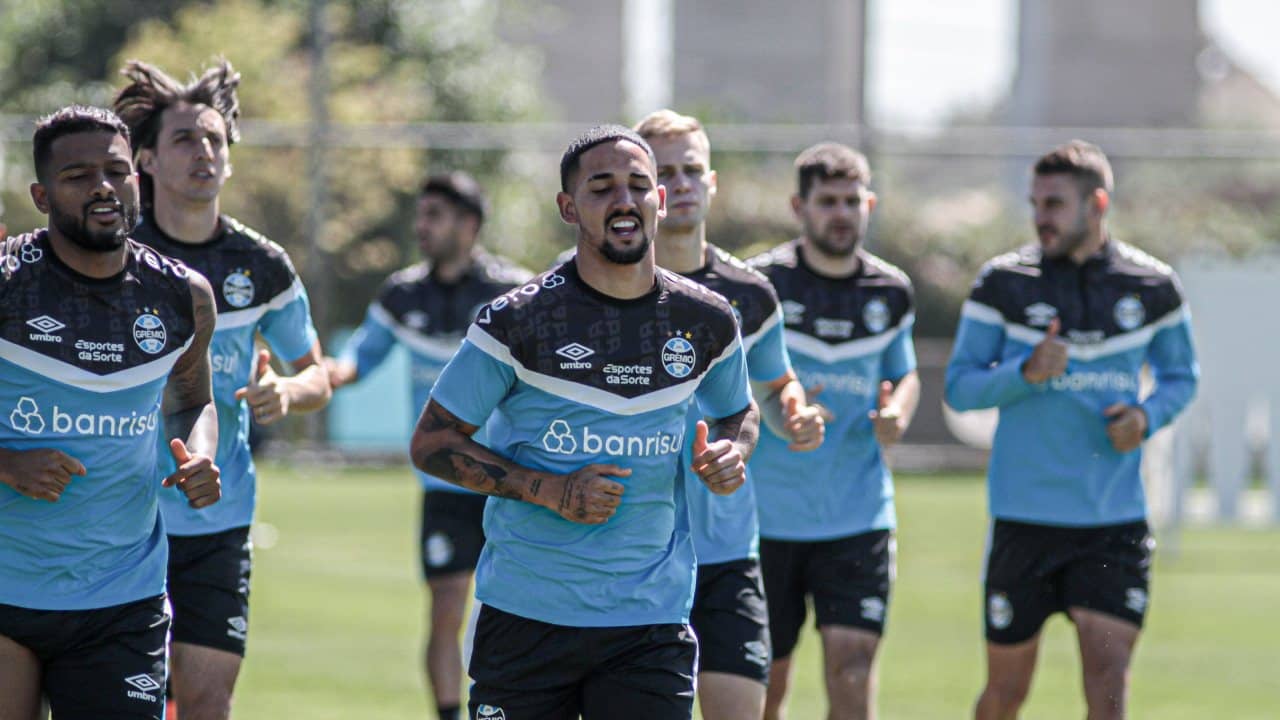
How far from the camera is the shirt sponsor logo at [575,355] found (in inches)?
199

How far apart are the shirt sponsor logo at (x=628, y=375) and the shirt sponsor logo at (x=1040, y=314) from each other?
2.83 metres

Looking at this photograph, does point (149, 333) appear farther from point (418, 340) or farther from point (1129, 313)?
point (418, 340)

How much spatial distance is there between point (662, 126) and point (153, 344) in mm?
2217

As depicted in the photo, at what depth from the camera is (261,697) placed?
9641 mm

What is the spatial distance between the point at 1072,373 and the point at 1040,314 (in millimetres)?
273

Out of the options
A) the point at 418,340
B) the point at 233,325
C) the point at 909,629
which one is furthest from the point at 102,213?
the point at 909,629

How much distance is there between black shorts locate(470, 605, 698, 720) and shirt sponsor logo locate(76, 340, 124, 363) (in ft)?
4.24

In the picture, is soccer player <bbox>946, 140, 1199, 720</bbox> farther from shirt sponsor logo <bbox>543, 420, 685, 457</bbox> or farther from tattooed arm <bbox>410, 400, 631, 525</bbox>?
tattooed arm <bbox>410, 400, 631, 525</bbox>

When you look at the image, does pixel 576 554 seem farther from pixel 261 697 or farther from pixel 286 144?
pixel 286 144

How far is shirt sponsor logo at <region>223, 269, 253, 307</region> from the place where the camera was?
6.64 meters

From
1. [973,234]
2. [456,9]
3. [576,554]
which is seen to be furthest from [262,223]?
[576,554]

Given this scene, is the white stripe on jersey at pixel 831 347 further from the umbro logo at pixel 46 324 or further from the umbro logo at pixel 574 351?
the umbro logo at pixel 46 324

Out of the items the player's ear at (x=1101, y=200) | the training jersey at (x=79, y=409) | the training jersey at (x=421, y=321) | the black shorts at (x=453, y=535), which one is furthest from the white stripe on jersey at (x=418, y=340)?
the training jersey at (x=79, y=409)

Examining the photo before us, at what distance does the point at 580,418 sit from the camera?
16.6ft
